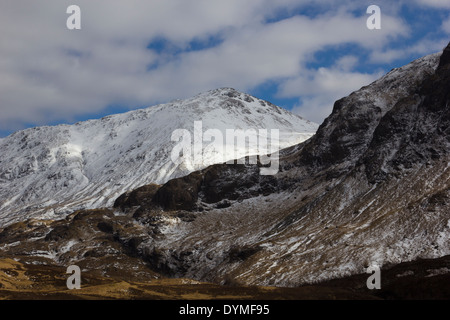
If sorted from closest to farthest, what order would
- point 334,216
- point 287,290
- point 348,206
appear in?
point 287,290 < point 334,216 < point 348,206

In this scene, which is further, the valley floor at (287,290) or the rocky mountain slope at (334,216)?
the rocky mountain slope at (334,216)

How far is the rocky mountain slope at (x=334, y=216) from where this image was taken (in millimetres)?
104938

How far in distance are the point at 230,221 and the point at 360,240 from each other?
7820 cm

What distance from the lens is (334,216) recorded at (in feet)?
445

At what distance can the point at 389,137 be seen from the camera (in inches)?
6019

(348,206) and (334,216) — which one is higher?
(348,206)

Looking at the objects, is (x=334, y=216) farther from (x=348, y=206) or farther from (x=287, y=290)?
(x=287, y=290)

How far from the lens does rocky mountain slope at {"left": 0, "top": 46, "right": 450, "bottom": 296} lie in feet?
344

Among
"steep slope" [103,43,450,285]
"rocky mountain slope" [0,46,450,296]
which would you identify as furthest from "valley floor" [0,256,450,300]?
"steep slope" [103,43,450,285]

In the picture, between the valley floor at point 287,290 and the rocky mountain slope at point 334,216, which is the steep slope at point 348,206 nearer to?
the rocky mountain slope at point 334,216

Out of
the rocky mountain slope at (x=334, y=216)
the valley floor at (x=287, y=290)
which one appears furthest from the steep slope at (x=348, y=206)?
the valley floor at (x=287, y=290)

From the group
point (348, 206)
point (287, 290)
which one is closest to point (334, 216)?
point (348, 206)

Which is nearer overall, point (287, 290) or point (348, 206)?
point (287, 290)
